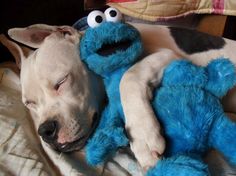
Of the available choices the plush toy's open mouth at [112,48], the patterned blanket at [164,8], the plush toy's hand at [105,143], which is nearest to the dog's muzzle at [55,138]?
the plush toy's hand at [105,143]

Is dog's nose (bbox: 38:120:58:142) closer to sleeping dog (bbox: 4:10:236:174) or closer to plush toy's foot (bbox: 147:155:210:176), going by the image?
sleeping dog (bbox: 4:10:236:174)

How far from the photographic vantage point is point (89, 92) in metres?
1.12

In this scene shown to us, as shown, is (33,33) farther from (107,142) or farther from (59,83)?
(107,142)

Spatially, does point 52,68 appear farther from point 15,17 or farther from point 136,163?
point 15,17

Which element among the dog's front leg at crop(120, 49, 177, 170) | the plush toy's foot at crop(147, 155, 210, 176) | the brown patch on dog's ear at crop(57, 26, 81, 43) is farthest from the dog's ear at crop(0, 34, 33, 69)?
the plush toy's foot at crop(147, 155, 210, 176)

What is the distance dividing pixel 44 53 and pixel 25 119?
0.74ft

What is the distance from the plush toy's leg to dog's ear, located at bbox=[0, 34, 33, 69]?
76 centimetres

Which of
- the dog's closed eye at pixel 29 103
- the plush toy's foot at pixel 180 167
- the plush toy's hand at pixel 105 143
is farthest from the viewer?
the dog's closed eye at pixel 29 103

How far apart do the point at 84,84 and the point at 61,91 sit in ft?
0.22

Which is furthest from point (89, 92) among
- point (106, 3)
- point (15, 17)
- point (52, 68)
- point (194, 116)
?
point (15, 17)

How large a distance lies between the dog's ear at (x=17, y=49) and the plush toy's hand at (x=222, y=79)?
2.32 ft

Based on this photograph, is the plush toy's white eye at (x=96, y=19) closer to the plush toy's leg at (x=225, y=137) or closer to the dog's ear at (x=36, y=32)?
the dog's ear at (x=36, y=32)

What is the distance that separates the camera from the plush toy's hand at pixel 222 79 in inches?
37.1

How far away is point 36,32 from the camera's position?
1.27 meters
